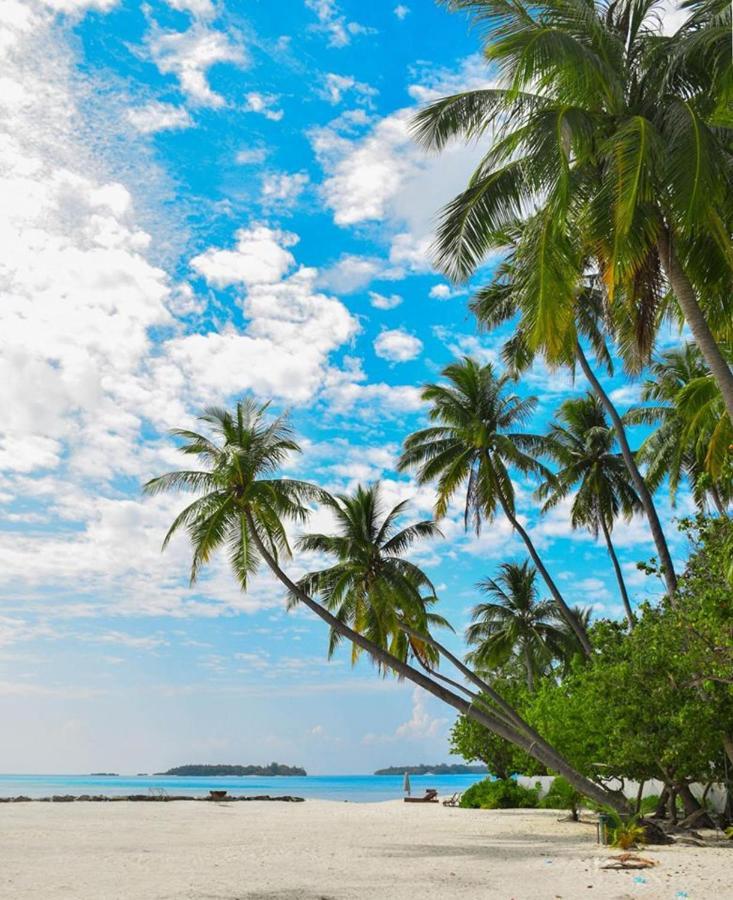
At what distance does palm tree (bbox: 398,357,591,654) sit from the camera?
890 inches

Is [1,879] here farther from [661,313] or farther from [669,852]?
[661,313]

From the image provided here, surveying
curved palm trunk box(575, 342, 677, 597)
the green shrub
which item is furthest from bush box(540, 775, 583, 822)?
curved palm trunk box(575, 342, 677, 597)

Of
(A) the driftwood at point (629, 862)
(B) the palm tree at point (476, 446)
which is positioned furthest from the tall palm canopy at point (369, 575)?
(A) the driftwood at point (629, 862)

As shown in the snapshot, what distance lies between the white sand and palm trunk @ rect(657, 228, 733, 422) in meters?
5.89

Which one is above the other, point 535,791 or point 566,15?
point 566,15

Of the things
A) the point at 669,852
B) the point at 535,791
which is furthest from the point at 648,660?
the point at 535,791

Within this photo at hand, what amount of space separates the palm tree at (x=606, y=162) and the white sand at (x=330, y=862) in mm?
6594

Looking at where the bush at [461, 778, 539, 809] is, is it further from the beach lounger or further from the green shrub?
the green shrub

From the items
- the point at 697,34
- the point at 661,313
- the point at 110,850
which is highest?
the point at 697,34

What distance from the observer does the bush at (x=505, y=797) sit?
2923 cm

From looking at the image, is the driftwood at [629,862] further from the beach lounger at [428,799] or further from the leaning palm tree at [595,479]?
the beach lounger at [428,799]

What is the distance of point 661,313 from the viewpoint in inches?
467

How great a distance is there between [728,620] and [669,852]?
6.17 m

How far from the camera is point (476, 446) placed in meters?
22.8
